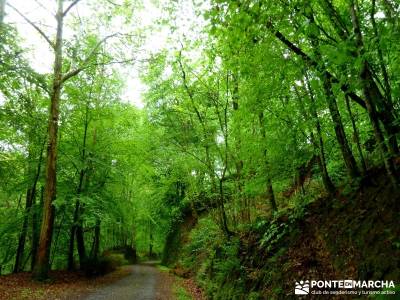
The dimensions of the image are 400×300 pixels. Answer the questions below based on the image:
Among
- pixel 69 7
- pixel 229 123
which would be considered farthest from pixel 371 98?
pixel 69 7

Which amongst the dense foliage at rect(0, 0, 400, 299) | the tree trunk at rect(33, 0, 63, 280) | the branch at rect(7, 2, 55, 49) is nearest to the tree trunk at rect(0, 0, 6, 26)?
the dense foliage at rect(0, 0, 400, 299)

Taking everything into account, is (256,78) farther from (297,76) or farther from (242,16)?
(242,16)

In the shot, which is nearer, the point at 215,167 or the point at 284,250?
the point at 284,250

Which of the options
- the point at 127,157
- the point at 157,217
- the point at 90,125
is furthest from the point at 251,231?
the point at 157,217

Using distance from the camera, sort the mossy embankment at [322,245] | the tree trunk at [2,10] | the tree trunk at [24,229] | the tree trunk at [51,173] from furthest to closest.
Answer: the tree trunk at [24,229]
the tree trunk at [51,173]
the tree trunk at [2,10]
the mossy embankment at [322,245]

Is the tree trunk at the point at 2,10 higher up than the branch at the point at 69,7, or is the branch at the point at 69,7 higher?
the branch at the point at 69,7

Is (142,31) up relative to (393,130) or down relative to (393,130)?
up

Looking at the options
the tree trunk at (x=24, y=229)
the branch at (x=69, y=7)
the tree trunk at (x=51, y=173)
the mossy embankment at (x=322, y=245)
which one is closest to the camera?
the mossy embankment at (x=322, y=245)

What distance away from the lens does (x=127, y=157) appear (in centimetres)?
1669

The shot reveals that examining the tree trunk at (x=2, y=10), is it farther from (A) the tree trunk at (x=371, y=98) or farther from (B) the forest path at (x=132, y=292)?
(B) the forest path at (x=132, y=292)

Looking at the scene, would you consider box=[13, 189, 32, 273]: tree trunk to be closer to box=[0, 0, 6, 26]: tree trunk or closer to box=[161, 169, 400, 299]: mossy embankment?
box=[0, 0, 6, 26]: tree trunk

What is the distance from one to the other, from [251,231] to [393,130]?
616cm

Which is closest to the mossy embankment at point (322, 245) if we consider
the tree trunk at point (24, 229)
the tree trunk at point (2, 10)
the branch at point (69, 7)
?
the tree trunk at point (2, 10)

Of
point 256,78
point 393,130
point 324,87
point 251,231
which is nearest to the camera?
point 393,130
